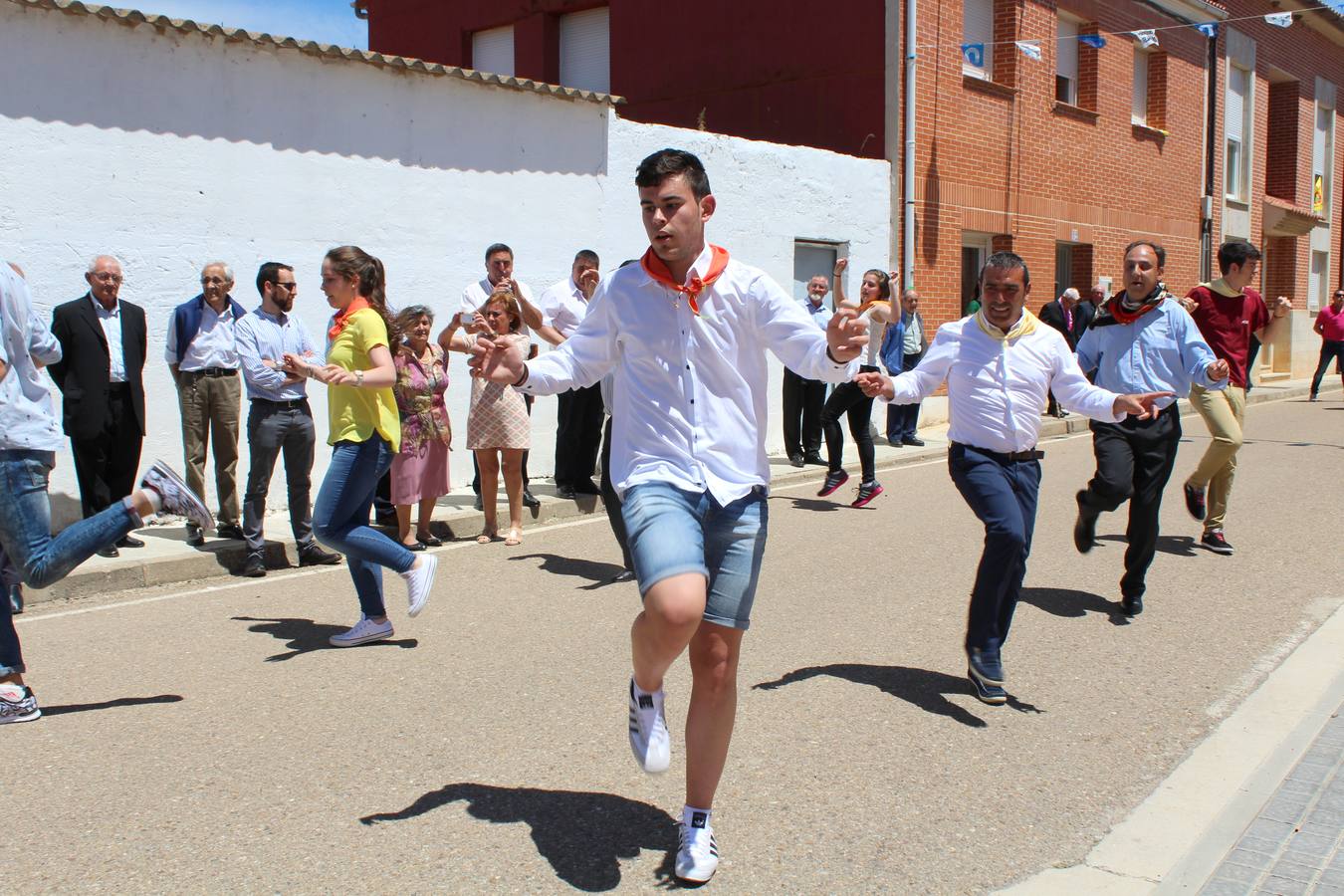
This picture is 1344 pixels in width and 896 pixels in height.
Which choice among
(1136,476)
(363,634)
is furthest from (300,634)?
(1136,476)

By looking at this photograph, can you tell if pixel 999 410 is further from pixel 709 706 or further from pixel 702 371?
pixel 709 706

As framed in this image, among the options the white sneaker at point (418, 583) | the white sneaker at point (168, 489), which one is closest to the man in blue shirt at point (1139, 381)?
the white sneaker at point (418, 583)

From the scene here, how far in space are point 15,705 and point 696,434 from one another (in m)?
3.11

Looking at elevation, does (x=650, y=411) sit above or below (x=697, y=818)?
above

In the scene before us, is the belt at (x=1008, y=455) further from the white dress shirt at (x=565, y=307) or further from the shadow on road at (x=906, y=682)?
the white dress shirt at (x=565, y=307)

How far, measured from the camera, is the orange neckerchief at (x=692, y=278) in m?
3.50

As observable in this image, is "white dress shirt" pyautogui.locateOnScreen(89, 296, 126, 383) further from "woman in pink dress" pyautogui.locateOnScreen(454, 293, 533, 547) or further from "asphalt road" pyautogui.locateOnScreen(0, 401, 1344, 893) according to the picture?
"woman in pink dress" pyautogui.locateOnScreen(454, 293, 533, 547)

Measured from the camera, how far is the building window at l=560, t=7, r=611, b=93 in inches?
747

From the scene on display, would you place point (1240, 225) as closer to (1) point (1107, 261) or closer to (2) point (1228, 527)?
(1) point (1107, 261)

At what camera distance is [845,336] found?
3.36m

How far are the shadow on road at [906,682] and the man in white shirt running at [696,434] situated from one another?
1.70 meters

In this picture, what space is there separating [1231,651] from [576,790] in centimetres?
339

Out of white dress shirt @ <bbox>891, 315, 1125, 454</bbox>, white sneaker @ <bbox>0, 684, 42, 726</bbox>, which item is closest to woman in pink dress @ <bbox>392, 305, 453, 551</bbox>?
white sneaker @ <bbox>0, 684, 42, 726</bbox>

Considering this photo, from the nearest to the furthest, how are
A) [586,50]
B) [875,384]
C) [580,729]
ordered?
1. [875,384]
2. [580,729]
3. [586,50]
